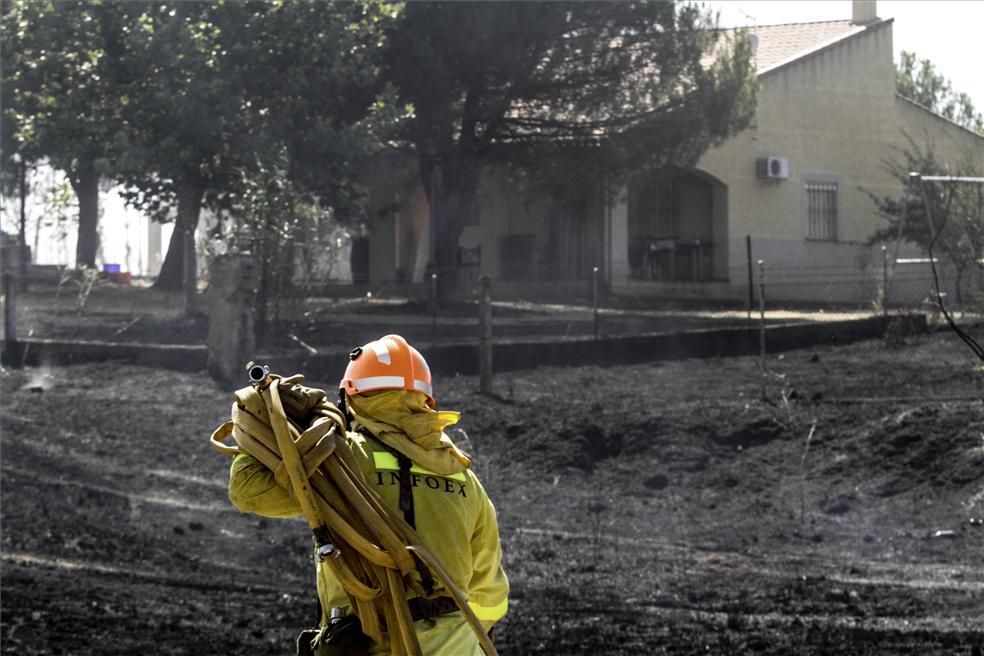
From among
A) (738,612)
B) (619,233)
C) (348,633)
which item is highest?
(619,233)

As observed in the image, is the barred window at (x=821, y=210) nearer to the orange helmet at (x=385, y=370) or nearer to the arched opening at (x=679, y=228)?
the arched opening at (x=679, y=228)

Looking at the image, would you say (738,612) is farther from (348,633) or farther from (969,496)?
(348,633)

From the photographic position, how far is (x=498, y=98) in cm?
2409

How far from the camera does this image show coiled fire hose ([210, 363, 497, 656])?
3652mm

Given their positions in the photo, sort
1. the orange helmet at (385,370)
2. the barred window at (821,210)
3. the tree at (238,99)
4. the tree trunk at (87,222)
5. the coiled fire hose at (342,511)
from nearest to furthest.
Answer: the coiled fire hose at (342,511) < the orange helmet at (385,370) < the tree at (238,99) < the tree trunk at (87,222) < the barred window at (821,210)

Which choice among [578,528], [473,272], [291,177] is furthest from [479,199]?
[578,528]

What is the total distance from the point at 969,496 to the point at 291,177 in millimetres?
12302

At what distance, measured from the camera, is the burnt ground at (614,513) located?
790cm

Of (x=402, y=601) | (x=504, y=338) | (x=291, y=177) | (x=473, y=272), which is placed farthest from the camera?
(x=473, y=272)

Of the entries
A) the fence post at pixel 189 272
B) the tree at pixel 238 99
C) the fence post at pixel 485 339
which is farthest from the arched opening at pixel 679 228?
the fence post at pixel 485 339

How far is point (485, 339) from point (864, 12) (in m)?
21.1

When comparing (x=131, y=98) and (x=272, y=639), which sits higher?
(x=131, y=98)

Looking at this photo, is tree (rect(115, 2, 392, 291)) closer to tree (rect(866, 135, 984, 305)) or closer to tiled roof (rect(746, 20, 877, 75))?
tree (rect(866, 135, 984, 305))

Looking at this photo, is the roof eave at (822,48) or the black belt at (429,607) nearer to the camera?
the black belt at (429,607)
